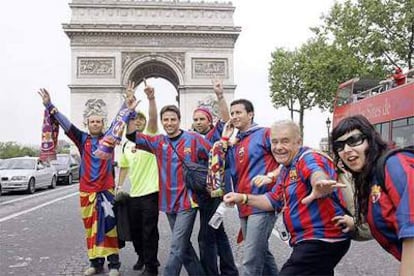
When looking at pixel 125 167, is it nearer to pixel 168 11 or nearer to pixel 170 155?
pixel 170 155

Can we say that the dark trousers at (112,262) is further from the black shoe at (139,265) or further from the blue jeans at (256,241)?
the blue jeans at (256,241)

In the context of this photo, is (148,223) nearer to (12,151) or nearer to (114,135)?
(114,135)

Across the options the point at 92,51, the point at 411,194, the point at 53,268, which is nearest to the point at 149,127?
the point at 53,268

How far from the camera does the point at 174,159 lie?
4.86 m

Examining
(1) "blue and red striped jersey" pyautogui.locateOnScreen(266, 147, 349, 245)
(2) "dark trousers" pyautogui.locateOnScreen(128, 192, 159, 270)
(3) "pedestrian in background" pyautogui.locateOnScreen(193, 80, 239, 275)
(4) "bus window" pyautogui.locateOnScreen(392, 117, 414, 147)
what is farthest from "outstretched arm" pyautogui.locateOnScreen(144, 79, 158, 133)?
(4) "bus window" pyautogui.locateOnScreen(392, 117, 414, 147)

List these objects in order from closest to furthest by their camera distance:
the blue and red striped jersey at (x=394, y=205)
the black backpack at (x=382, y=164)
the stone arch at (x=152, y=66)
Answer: the blue and red striped jersey at (x=394, y=205) → the black backpack at (x=382, y=164) → the stone arch at (x=152, y=66)

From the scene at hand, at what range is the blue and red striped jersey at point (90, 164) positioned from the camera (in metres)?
5.66

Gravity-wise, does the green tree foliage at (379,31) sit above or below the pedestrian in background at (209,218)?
above

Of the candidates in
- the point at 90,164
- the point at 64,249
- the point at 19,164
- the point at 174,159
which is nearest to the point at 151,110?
the point at 174,159

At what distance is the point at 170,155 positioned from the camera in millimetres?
4871

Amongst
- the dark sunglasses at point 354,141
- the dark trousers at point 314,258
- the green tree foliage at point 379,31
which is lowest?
the dark trousers at point 314,258

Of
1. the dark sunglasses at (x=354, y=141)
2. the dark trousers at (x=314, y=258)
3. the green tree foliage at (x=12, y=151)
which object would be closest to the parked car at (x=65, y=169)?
the dark trousers at (x=314, y=258)

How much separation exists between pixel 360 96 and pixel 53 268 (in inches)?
609

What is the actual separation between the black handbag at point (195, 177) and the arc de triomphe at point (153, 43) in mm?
37170
